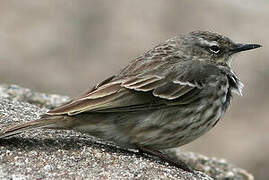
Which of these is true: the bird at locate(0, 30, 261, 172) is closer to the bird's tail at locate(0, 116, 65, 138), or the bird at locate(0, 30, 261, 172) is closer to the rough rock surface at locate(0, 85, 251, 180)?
the bird's tail at locate(0, 116, 65, 138)

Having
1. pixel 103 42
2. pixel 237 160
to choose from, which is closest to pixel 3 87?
pixel 237 160

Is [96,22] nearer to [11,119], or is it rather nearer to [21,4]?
[21,4]

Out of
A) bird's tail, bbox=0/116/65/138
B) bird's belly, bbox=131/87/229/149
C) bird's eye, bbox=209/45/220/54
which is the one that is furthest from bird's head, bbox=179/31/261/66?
bird's tail, bbox=0/116/65/138

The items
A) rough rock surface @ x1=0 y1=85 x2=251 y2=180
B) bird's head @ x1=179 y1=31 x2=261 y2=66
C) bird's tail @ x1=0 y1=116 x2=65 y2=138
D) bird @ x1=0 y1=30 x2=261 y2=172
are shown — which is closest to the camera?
rough rock surface @ x1=0 y1=85 x2=251 y2=180

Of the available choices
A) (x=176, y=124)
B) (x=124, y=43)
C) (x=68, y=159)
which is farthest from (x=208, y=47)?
(x=124, y=43)

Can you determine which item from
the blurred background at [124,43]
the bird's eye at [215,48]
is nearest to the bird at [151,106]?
the bird's eye at [215,48]

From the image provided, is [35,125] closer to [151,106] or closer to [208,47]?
[151,106]
